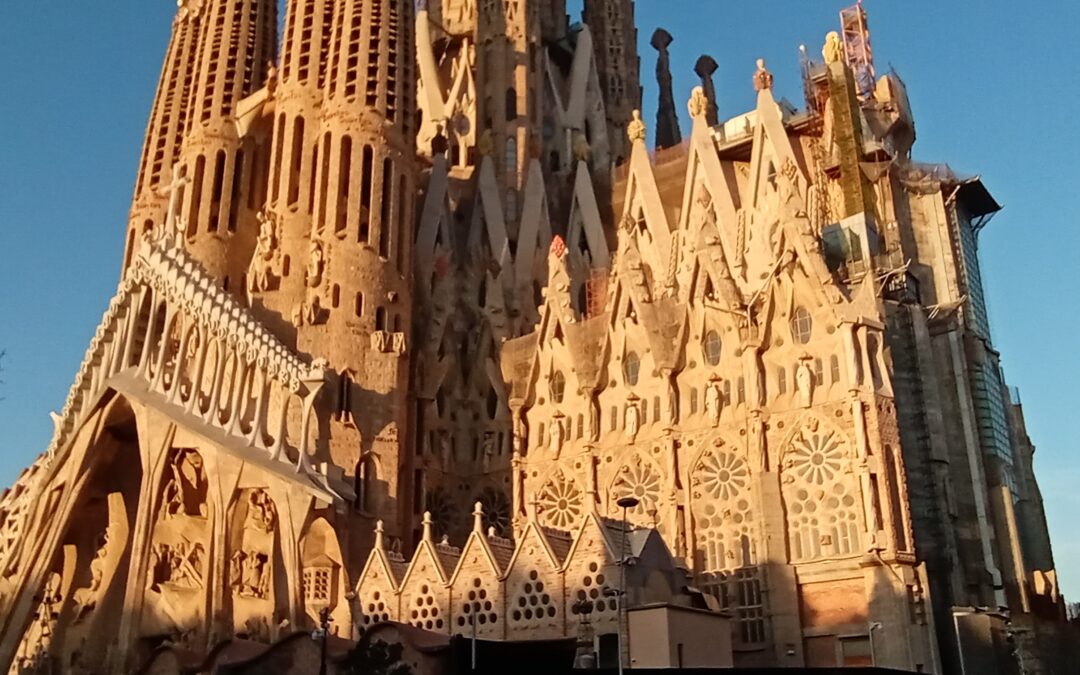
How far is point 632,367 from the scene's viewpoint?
32.6 meters

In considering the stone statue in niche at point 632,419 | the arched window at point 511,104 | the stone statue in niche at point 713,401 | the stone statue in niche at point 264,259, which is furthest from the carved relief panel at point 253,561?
the arched window at point 511,104

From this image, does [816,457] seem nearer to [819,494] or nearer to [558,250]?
[819,494]

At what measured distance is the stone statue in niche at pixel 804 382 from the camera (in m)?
28.3

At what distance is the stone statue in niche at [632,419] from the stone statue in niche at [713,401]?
223 cm

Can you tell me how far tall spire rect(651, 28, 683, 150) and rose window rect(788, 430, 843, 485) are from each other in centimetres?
3115

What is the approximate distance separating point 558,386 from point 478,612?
10.0m

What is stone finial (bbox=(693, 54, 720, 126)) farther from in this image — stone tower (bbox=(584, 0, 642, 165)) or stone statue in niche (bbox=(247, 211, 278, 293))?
stone statue in niche (bbox=(247, 211, 278, 293))

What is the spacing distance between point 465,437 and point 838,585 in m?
13.2

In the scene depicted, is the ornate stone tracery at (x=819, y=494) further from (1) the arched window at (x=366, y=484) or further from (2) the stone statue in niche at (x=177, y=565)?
(2) the stone statue in niche at (x=177, y=565)

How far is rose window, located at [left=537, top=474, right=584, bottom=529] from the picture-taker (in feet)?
105

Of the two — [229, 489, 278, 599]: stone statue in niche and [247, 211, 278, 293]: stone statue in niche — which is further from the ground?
[247, 211, 278, 293]: stone statue in niche

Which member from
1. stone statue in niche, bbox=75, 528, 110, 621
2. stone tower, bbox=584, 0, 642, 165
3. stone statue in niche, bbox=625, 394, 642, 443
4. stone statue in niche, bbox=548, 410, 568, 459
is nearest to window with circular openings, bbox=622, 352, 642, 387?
stone statue in niche, bbox=625, 394, 642, 443

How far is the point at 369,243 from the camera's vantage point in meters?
33.1

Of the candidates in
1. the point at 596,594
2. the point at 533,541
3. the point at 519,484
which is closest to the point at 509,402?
the point at 519,484
